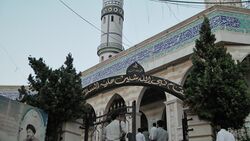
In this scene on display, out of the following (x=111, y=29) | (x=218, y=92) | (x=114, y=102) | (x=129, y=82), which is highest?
(x=111, y=29)

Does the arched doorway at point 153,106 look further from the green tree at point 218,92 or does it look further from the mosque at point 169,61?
the green tree at point 218,92

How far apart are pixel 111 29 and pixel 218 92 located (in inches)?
896

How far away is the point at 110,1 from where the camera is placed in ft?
97.8

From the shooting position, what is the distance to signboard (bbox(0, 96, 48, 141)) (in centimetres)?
575

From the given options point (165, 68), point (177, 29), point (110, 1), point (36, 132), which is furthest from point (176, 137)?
point (110, 1)

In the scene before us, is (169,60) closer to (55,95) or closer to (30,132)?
(55,95)

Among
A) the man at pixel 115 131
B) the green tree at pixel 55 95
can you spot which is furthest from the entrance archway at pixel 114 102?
the man at pixel 115 131

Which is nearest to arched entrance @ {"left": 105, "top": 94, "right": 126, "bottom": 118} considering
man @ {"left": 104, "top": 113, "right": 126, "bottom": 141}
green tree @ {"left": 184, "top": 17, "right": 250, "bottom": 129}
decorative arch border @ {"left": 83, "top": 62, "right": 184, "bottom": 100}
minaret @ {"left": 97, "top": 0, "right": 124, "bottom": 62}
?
decorative arch border @ {"left": 83, "top": 62, "right": 184, "bottom": 100}

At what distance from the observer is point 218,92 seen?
20.9 feet

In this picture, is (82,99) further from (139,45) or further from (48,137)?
(139,45)

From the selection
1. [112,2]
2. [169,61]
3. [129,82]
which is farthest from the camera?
[112,2]

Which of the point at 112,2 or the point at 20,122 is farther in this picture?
the point at 112,2

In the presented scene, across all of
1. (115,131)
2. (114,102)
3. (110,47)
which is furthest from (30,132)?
(110,47)

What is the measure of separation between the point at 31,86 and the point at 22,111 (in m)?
1.13
